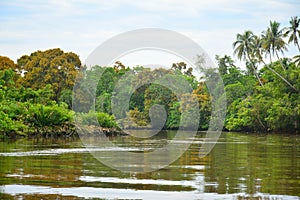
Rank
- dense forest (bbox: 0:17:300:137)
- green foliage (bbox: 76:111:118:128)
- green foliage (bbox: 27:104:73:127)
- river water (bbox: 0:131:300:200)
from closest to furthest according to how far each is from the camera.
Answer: river water (bbox: 0:131:300:200) < green foliage (bbox: 27:104:73:127) < green foliage (bbox: 76:111:118:128) < dense forest (bbox: 0:17:300:137)

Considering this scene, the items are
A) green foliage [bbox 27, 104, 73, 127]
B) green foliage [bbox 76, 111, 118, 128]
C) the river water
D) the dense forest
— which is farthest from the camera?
the dense forest

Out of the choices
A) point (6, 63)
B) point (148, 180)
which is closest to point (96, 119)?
point (148, 180)

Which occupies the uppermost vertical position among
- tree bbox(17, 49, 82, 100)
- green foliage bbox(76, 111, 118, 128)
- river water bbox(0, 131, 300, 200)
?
tree bbox(17, 49, 82, 100)

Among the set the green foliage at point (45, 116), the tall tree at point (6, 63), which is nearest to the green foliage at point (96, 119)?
the green foliage at point (45, 116)

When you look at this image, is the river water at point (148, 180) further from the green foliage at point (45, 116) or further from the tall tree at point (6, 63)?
the tall tree at point (6, 63)

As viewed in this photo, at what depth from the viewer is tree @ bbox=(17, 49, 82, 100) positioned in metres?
67.2

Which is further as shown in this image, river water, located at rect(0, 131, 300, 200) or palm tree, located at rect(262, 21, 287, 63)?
palm tree, located at rect(262, 21, 287, 63)

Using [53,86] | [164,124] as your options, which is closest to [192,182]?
[53,86]

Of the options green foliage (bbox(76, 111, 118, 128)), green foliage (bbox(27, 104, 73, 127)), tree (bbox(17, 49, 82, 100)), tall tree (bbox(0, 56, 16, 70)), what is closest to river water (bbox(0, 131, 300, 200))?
green foliage (bbox(27, 104, 73, 127))

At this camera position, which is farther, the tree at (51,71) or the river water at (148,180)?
the tree at (51,71)

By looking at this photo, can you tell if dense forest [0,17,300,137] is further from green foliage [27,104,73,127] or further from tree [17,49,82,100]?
green foliage [27,104,73,127]

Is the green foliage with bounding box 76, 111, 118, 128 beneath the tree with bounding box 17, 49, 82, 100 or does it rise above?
beneath

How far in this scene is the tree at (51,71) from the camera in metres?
67.2

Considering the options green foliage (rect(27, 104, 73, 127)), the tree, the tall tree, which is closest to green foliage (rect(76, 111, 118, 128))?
green foliage (rect(27, 104, 73, 127))
